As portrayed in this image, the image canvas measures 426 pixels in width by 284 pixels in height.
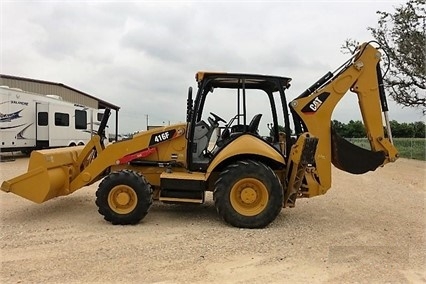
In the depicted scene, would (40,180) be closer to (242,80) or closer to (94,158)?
(94,158)

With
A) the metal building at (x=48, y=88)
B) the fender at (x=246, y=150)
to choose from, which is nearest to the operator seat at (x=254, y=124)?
the fender at (x=246, y=150)

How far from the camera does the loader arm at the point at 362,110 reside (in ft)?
23.4

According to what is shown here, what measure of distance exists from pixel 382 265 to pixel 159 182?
3.85 metres

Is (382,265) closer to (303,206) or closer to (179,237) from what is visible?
(179,237)

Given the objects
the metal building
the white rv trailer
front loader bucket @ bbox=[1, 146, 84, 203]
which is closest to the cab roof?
front loader bucket @ bbox=[1, 146, 84, 203]

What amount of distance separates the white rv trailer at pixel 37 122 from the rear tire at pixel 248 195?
14.4 meters

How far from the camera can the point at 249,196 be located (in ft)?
22.1

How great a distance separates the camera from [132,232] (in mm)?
6375

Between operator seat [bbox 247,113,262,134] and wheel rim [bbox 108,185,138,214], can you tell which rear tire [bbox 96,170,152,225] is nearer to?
wheel rim [bbox 108,185,138,214]

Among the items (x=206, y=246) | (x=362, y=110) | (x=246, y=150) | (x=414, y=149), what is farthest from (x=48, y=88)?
(x=206, y=246)

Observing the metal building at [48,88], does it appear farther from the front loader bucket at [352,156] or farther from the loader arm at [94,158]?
the front loader bucket at [352,156]

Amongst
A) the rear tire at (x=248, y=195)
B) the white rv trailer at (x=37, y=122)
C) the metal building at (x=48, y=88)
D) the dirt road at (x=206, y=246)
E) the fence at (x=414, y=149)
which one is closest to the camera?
the dirt road at (x=206, y=246)

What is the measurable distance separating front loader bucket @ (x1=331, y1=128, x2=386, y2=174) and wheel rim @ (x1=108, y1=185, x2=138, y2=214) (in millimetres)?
3316

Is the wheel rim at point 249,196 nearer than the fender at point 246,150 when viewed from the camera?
Yes
